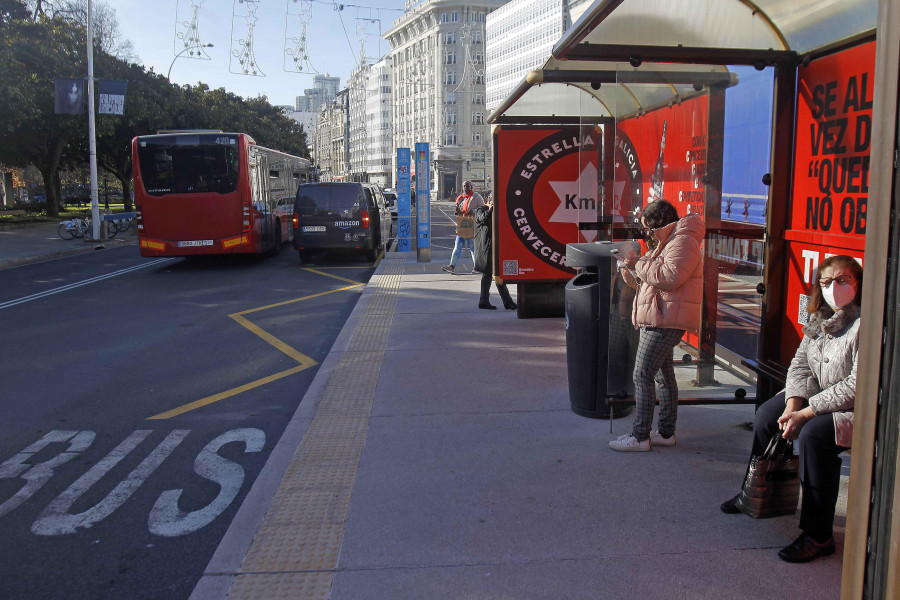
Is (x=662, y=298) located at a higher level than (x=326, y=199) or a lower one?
lower

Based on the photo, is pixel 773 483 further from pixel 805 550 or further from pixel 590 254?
pixel 590 254

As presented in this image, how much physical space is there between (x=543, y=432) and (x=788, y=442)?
188cm

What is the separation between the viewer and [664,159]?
6.40 m

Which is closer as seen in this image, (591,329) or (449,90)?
(591,329)

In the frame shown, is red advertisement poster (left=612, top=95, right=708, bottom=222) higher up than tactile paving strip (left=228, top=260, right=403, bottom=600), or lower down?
higher up

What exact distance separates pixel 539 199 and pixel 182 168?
1041cm

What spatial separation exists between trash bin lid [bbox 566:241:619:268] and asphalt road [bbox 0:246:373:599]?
254 cm

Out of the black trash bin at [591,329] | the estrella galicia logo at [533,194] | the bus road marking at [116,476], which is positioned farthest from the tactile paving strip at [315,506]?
the estrella galicia logo at [533,194]

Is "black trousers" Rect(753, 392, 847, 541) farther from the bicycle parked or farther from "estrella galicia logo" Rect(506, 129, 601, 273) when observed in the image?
the bicycle parked

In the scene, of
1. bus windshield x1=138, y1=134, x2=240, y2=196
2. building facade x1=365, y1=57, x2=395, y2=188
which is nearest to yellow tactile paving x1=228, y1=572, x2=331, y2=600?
bus windshield x1=138, y1=134, x2=240, y2=196

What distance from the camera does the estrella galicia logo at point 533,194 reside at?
27.4 feet

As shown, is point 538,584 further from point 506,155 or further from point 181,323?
point 181,323

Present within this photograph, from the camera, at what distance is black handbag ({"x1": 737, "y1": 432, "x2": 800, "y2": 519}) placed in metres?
3.45

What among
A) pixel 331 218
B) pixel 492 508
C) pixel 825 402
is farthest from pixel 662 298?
pixel 331 218
